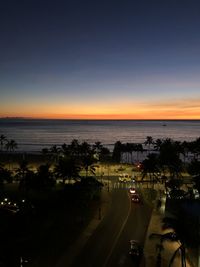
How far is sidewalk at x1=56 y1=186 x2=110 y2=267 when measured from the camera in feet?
123

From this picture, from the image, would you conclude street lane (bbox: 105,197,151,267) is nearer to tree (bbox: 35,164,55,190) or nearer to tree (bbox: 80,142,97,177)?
tree (bbox: 35,164,55,190)

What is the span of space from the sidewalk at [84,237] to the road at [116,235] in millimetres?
580

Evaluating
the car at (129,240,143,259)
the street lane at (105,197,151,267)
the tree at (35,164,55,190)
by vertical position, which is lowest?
the street lane at (105,197,151,267)

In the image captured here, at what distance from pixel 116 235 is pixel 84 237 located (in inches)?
163

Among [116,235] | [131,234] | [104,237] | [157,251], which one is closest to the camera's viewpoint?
[157,251]

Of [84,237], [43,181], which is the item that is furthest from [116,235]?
[43,181]

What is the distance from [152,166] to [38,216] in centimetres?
3162

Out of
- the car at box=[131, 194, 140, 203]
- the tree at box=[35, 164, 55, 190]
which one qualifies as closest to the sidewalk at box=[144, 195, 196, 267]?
the car at box=[131, 194, 140, 203]

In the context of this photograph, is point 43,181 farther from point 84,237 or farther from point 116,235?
point 116,235

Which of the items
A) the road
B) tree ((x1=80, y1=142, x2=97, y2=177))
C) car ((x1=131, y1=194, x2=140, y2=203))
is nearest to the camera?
the road

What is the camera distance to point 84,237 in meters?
45.4

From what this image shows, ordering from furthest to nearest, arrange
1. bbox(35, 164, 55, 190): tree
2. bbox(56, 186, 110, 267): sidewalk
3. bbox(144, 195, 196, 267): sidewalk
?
bbox(35, 164, 55, 190): tree → bbox(56, 186, 110, 267): sidewalk → bbox(144, 195, 196, 267): sidewalk

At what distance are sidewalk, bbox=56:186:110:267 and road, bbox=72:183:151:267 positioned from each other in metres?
0.58

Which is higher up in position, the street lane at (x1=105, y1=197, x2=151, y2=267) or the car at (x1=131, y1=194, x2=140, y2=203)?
the car at (x1=131, y1=194, x2=140, y2=203)
